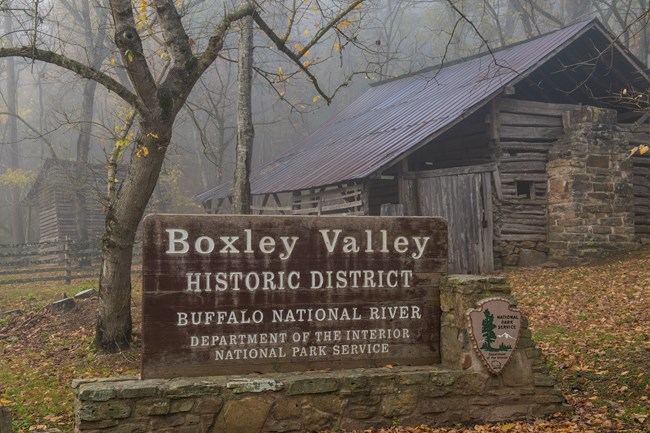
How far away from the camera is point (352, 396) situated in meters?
5.50

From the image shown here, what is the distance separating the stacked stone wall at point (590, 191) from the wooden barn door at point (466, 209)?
172cm

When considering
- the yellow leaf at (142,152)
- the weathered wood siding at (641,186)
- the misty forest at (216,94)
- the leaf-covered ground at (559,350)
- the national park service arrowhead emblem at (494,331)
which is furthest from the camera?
the misty forest at (216,94)

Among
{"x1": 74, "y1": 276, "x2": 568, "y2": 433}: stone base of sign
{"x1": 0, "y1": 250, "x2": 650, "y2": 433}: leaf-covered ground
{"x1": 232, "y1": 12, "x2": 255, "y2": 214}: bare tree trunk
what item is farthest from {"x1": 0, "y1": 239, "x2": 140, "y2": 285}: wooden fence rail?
{"x1": 74, "y1": 276, "x2": 568, "y2": 433}: stone base of sign

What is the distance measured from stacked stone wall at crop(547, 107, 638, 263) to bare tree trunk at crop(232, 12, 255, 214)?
24.8 feet

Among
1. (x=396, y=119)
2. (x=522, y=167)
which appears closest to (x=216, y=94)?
(x=396, y=119)

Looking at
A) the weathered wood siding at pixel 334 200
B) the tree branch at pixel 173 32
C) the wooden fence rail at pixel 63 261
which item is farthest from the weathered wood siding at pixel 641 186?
the wooden fence rail at pixel 63 261

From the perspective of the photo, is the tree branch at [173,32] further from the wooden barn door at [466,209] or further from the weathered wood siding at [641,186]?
the weathered wood siding at [641,186]

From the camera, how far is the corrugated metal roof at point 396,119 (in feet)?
47.8

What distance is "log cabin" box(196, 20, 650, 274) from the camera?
15.1 m

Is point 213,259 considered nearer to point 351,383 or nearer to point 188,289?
point 188,289

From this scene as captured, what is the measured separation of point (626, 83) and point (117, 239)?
45.5 ft

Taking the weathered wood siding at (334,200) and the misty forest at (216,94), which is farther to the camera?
the misty forest at (216,94)

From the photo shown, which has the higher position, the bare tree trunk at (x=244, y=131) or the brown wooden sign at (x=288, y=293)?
the bare tree trunk at (x=244, y=131)

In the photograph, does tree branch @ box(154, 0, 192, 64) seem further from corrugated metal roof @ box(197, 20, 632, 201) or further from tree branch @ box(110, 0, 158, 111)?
corrugated metal roof @ box(197, 20, 632, 201)
